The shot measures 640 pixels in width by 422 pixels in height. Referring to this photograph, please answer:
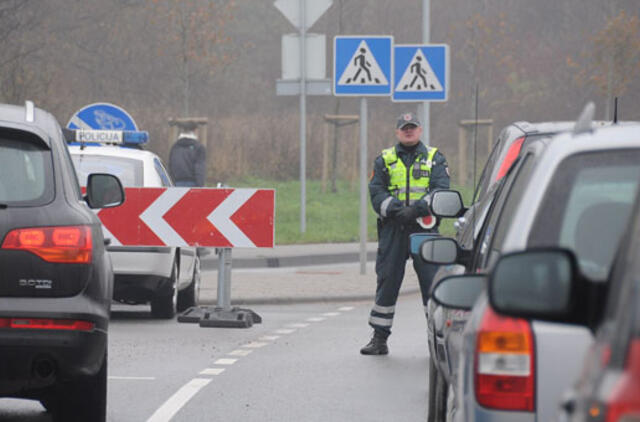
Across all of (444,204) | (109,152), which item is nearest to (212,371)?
(444,204)

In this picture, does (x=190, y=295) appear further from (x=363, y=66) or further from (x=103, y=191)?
(x=103, y=191)

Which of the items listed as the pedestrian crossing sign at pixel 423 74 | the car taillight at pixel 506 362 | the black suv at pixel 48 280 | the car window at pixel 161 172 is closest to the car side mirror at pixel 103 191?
the black suv at pixel 48 280

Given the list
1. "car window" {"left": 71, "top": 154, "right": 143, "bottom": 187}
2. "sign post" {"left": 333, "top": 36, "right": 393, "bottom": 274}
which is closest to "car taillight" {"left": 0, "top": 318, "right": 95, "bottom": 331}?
"car window" {"left": 71, "top": 154, "right": 143, "bottom": 187}

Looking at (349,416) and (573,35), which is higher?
(573,35)

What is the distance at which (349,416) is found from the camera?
8578 millimetres

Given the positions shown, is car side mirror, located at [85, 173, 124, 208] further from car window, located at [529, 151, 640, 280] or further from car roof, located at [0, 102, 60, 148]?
car window, located at [529, 151, 640, 280]

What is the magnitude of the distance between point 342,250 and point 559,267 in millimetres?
19962

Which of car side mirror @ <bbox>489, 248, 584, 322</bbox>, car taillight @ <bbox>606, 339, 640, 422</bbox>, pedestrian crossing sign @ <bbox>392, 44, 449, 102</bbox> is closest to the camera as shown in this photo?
car taillight @ <bbox>606, 339, 640, 422</bbox>

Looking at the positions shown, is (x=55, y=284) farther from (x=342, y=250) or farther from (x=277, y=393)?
(x=342, y=250)

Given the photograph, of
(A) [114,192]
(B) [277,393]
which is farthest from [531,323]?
(B) [277,393]

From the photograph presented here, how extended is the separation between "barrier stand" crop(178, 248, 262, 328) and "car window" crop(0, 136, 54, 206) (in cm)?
652

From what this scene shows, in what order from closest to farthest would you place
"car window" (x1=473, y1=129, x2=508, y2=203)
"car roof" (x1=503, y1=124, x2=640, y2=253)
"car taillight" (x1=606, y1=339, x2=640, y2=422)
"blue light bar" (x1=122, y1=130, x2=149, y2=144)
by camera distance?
1. "car taillight" (x1=606, y1=339, x2=640, y2=422)
2. "car roof" (x1=503, y1=124, x2=640, y2=253)
3. "car window" (x1=473, y1=129, x2=508, y2=203)
4. "blue light bar" (x1=122, y1=130, x2=149, y2=144)

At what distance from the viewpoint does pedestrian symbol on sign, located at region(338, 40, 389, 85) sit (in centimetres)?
1877

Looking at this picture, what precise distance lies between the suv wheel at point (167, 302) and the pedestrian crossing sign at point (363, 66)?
5.26 m
